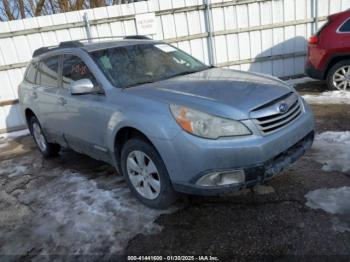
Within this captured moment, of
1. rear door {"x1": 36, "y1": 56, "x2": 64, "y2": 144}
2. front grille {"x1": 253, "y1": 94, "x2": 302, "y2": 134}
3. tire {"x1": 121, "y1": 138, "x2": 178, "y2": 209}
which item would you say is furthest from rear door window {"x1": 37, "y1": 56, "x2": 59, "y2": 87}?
front grille {"x1": 253, "y1": 94, "x2": 302, "y2": 134}

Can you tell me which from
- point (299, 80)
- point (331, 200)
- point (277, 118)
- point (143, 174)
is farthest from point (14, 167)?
point (299, 80)

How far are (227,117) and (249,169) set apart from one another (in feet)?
1.53

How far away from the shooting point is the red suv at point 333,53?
6.88m

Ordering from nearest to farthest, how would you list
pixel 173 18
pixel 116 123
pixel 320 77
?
pixel 116 123, pixel 320 77, pixel 173 18

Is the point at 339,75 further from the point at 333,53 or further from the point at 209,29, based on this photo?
the point at 209,29

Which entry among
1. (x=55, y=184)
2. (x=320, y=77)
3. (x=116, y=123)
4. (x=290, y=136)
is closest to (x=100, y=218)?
(x=116, y=123)

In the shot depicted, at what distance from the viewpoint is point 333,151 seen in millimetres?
4359

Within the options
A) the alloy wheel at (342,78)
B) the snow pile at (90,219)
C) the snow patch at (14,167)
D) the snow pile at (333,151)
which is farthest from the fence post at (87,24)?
the snow pile at (333,151)

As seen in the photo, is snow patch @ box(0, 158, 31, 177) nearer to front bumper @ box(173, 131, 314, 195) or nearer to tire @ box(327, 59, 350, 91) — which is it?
front bumper @ box(173, 131, 314, 195)

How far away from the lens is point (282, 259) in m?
2.59

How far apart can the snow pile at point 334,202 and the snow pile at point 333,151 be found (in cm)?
53

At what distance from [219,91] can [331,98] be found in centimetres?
465

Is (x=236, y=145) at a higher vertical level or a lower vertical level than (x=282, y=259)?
higher

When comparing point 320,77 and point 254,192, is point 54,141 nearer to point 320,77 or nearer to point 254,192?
point 254,192
